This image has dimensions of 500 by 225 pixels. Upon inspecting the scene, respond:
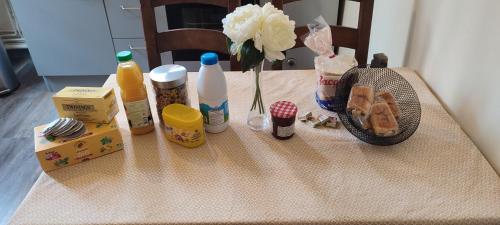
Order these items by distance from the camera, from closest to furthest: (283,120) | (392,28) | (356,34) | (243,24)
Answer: (243,24) < (283,120) < (356,34) < (392,28)

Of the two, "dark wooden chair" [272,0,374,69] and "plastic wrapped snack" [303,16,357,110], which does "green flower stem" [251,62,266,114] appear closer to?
"plastic wrapped snack" [303,16,357,110]

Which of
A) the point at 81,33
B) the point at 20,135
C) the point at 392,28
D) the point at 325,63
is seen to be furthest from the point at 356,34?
the point at 20,135

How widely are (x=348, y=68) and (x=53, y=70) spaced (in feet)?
7.17

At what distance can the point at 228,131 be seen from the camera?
0.97 m

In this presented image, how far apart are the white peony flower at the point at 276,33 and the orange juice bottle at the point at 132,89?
1.02ft

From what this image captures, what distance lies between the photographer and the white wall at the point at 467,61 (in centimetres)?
86

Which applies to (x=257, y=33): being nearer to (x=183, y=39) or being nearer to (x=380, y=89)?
(x=380, y=89)

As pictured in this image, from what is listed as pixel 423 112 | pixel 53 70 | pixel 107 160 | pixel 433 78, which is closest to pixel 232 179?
pixel 107 160

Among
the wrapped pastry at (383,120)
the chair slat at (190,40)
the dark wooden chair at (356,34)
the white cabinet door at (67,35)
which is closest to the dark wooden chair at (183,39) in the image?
the chair slat at (190,40)

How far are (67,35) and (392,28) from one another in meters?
1.96

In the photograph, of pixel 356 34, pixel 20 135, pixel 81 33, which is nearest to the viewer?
pixel 356 34

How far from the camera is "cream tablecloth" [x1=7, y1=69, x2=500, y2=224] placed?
2.38 ft

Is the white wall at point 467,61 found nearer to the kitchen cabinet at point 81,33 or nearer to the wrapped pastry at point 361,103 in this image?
the wrapped pastry at point 361,103

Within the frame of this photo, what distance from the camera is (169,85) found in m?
0.88
